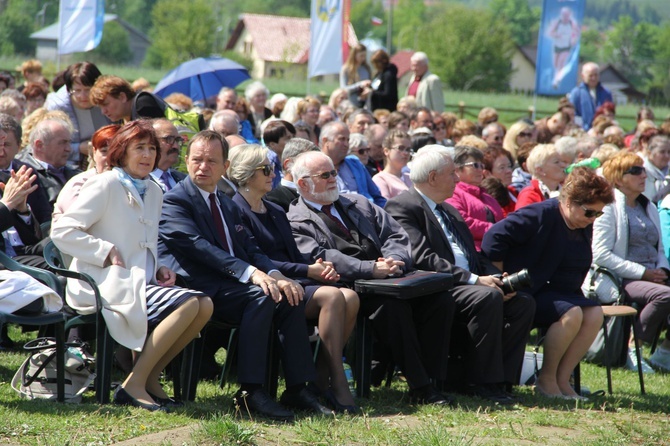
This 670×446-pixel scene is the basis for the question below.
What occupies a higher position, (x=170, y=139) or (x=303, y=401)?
(x=170, y=139)

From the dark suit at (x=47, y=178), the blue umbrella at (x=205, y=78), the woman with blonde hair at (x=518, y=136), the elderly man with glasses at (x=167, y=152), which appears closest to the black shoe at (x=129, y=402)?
the elderly man with glasses at (x=167, y=152)

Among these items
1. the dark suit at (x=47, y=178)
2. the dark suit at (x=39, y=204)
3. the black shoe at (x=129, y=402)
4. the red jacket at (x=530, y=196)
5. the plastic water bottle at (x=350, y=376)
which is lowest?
the plastic water bottle at (x=350, y=376)

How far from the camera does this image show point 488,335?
6.18 meters

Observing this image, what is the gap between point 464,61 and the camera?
305ft

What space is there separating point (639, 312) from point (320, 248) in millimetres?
3229

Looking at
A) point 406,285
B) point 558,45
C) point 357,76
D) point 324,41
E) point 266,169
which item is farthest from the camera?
point 558,45

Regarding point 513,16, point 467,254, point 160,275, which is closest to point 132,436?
point 160,275

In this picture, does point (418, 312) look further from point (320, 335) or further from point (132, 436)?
point (132, 436)

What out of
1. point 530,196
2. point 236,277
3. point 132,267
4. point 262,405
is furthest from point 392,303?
point 530,196

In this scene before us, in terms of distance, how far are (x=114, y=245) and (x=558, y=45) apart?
12.3m

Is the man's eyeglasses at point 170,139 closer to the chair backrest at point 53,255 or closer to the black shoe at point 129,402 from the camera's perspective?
the chair backrest at point 53,255

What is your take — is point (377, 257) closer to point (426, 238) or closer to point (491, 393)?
point (426, 238)

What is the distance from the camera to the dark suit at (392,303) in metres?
5.90

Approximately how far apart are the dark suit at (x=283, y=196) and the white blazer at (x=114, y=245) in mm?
1381
